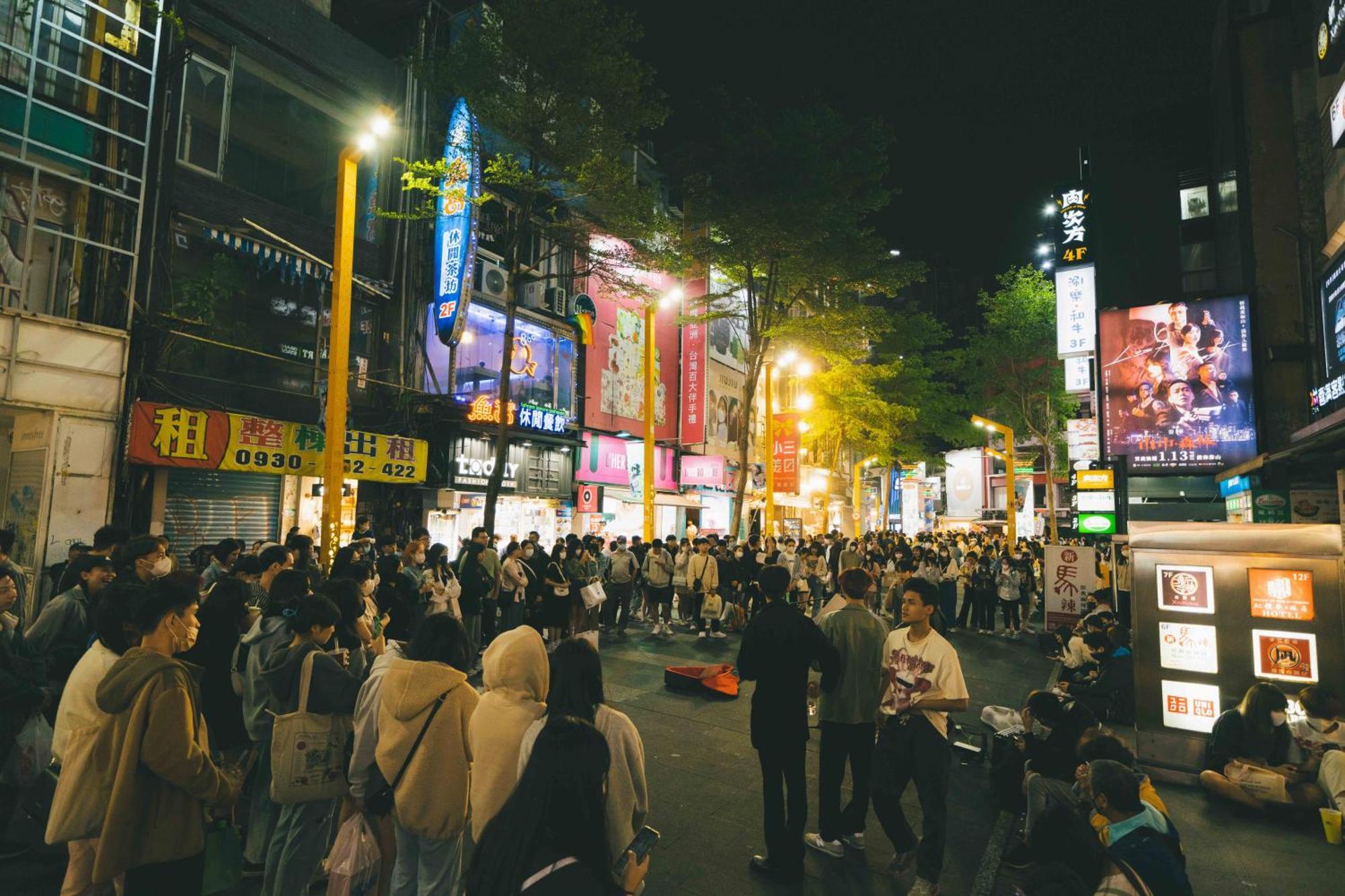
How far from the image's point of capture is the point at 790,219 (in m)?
16.6

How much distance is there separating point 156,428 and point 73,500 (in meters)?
1.54

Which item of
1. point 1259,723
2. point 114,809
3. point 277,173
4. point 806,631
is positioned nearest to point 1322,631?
point 1259,723

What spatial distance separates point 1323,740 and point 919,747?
428cm

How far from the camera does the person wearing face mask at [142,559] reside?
539cm

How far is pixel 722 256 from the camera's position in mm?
17484

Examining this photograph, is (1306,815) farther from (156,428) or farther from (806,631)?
(156,428)

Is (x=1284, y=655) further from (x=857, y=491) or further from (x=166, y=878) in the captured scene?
(x=857, y=491)

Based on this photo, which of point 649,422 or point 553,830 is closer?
point 553,830

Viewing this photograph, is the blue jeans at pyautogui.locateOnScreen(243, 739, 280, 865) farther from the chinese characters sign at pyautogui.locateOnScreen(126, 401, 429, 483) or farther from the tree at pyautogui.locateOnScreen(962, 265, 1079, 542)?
the tree at pyautogui.locateOnScreen(962, 265, 1079, 542)

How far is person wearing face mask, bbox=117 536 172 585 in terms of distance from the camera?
5.39 meters

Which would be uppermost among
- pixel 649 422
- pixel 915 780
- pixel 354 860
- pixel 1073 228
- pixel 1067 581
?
pixel 1073 228

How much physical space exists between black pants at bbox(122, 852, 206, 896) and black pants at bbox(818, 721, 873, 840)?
379 cm

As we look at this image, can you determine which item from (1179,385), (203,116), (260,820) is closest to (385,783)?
(260,820)

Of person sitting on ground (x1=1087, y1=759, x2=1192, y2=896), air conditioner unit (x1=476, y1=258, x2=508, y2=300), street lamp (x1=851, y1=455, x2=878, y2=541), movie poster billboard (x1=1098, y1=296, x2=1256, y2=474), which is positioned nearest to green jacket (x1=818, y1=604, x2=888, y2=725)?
person sitting on ground (x1=1087, y1=759, x2=1192, y2=896)
